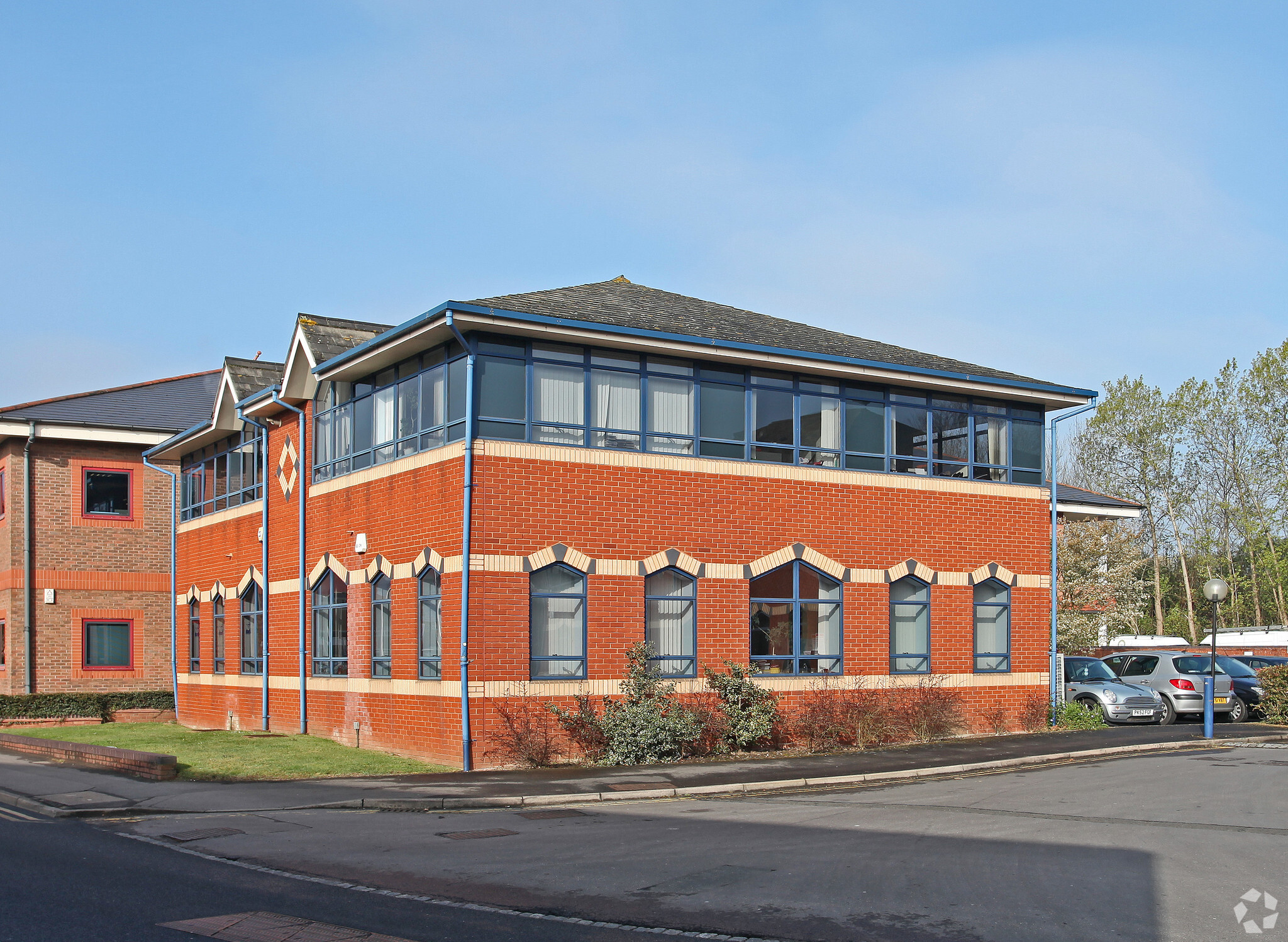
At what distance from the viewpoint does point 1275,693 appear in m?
25.3

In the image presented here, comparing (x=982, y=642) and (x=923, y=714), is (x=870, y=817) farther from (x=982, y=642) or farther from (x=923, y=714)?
(x=982, y=642)

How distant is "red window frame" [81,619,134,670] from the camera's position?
31594 mm

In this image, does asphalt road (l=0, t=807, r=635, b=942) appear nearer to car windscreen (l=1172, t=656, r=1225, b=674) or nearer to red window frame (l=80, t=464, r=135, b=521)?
car windscreen (l=1172, t=656, r=1225, b=674)

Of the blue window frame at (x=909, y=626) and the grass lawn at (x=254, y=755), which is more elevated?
the blue window frame at (x=909, y=626)

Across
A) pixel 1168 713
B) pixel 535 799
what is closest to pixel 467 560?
pixel 535 799

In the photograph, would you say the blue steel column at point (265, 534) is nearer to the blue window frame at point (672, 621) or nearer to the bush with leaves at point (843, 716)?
the blue window frame at point (672, 621)

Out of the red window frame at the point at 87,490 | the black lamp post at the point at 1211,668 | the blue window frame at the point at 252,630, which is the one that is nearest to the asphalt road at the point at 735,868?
the black lamp post at the point at 1211,668

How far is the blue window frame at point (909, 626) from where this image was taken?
21984mm

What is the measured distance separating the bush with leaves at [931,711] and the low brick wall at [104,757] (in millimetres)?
12014

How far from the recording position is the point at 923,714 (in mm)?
21391

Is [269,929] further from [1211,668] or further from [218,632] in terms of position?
[218,632]

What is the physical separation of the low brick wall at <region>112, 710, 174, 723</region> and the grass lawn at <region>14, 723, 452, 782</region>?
5.25 meters

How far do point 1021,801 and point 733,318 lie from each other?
11525 millimetres

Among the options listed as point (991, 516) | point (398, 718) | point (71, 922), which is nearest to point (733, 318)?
point (991, 516)
